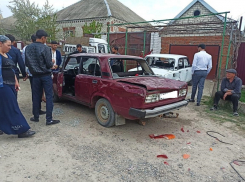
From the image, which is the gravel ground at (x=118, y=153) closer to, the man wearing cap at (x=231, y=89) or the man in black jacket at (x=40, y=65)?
the man in black jacket at (x=40, y=65)

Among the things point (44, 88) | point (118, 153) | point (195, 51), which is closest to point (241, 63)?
point (195, 51)

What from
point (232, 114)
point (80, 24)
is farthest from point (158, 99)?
point (80, 24)

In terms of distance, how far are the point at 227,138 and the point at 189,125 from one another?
84cm

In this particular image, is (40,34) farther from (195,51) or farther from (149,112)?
(195,51)

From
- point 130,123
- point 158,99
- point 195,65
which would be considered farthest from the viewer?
point 195,65

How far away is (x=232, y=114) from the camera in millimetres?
5391

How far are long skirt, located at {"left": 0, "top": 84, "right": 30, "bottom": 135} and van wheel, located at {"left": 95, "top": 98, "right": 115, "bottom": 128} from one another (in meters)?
1.50

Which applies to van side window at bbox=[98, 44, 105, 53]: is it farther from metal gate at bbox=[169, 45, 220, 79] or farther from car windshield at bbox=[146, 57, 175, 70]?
metal gate at bbox=[169, 45, 220, 79]

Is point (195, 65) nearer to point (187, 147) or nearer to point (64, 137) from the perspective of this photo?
point (187, 147)

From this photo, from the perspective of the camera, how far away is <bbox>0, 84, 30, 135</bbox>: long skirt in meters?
3.29

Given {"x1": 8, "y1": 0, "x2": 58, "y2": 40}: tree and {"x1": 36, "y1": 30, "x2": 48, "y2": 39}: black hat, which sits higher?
{"x1": 8, "y1": 0, "x2": 58, "y2": 40}: tree

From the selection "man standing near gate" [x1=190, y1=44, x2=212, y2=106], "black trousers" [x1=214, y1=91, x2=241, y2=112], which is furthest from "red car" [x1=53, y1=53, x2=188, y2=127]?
"man standing near gate" [x1=190, y1=44, x2=212, y2=106]

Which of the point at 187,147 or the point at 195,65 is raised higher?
the point at 195,65

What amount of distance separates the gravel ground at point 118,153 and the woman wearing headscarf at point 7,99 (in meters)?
0.29
